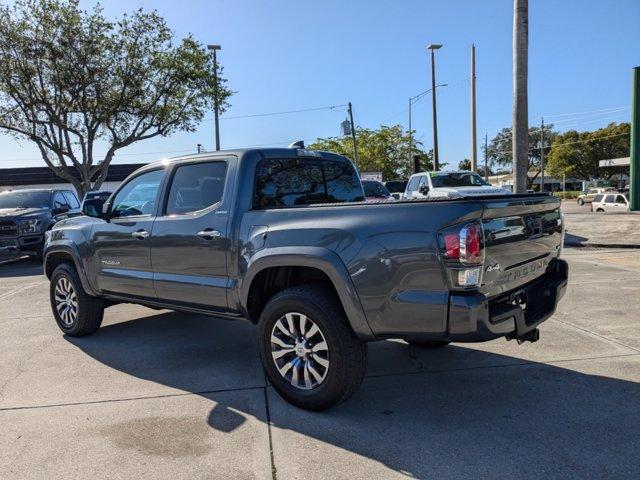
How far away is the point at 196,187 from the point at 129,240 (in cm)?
95

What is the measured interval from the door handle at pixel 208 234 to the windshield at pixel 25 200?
1132 centimetres

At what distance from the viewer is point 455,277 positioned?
3104 mm

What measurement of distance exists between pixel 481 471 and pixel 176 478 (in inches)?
66.9

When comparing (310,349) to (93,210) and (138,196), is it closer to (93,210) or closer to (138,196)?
(138,196)

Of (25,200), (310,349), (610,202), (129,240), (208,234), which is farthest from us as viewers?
(610,202)

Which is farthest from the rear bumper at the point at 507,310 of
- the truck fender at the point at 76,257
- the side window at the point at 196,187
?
the truck fender at the point at 76,257

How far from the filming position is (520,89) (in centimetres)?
1244

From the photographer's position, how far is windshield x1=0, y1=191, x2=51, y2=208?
13.8 metres

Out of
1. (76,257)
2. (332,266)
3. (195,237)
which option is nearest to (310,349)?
(332,266)

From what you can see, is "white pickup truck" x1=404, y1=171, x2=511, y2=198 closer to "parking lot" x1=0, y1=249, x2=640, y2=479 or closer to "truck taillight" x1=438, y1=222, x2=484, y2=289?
"parking lot" x1=0, y1=249, x2=640, y2=479

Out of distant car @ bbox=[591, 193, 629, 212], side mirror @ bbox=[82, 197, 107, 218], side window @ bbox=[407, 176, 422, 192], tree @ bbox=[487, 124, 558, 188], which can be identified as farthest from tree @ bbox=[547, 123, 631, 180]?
side mirror @ bbox=[82, 197, 107, 218]

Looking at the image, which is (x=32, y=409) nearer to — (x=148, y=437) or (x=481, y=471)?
(x=148, y=437)

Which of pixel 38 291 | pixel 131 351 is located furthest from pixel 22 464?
pixel 38 291

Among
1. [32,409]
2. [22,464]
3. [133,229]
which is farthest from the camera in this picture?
[133,229]
